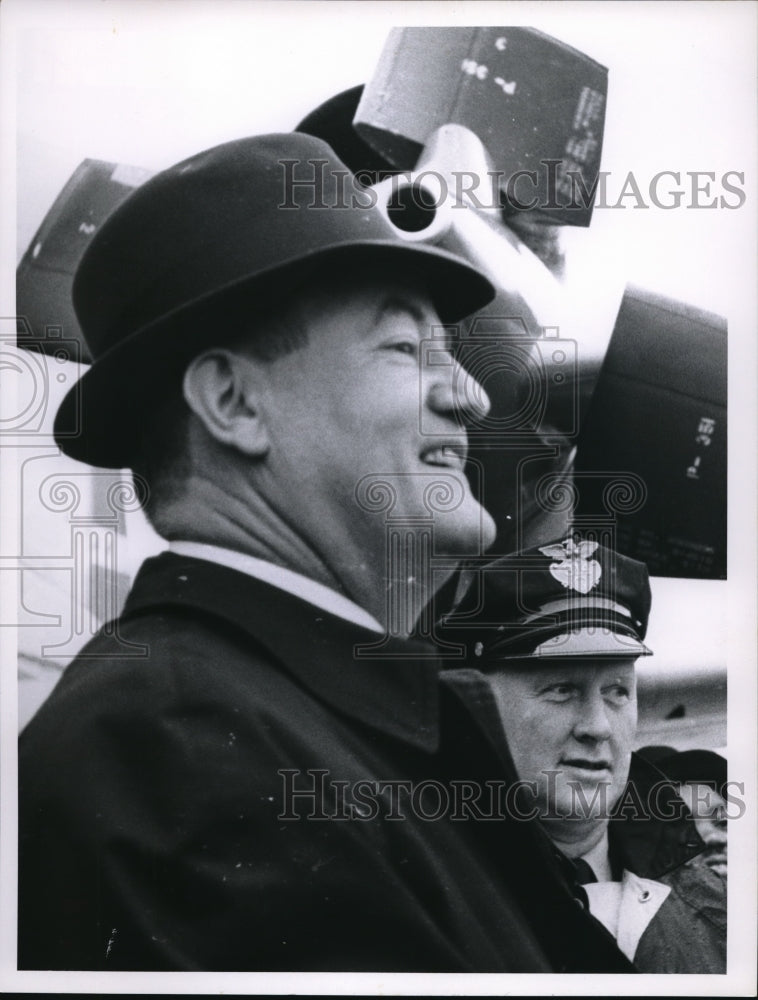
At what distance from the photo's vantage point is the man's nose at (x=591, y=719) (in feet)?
9.53

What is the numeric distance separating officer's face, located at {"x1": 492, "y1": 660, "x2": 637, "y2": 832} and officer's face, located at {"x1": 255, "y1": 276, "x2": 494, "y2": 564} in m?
0.37

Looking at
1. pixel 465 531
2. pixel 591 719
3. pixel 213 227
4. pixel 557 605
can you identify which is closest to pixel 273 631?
pixel 465 531

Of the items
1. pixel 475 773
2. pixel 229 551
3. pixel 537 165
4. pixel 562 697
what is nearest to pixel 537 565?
pixel 562 697

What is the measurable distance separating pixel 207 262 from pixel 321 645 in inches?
37.8

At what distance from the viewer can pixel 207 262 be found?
2.82 metres

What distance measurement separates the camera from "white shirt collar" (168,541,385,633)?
2.84 meters

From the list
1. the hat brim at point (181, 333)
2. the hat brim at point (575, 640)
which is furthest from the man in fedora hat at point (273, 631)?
the hat brim at point (575, 640)

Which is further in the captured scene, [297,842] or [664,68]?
[664,68]

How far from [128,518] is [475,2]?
1.57m

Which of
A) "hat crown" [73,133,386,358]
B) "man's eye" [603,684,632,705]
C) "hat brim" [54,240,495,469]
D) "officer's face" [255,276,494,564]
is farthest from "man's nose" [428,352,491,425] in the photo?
"man's eye" [603,684,632,705]

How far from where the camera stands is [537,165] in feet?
9.71

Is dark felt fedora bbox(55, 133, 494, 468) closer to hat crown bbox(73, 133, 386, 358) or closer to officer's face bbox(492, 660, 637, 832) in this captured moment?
hat crown bbox(73, 133, 386, 358)

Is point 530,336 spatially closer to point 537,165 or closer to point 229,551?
point 537,165

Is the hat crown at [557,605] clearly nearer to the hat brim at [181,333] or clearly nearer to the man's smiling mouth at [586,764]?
the man's smiling mouth at [586,764]
